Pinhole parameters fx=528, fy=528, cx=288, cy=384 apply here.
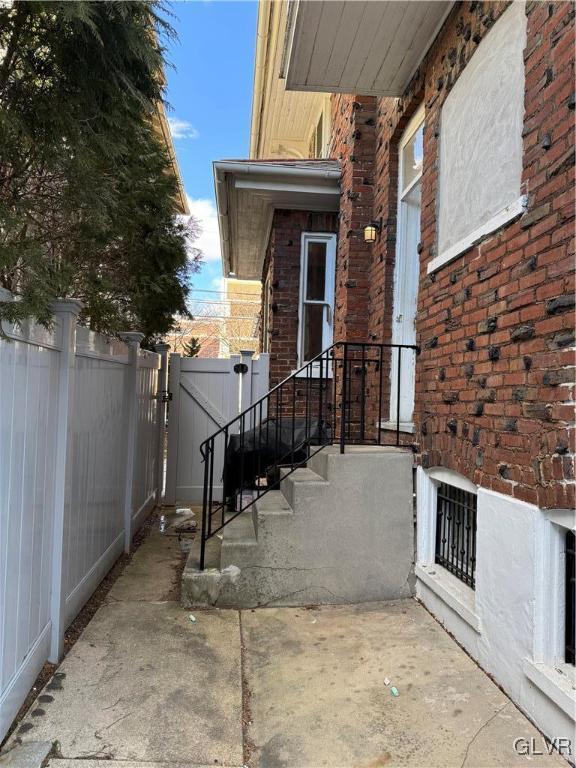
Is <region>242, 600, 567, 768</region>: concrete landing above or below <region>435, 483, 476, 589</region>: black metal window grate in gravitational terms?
below

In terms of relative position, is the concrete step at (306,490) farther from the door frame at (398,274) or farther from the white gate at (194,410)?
the white gate at (194,410)

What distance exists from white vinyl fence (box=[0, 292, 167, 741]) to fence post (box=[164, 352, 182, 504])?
227 cm

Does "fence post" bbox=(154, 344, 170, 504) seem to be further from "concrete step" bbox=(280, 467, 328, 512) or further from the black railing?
"concrete step" bbox=(280, 467, 328, 512)

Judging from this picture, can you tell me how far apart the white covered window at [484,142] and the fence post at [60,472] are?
235 cm

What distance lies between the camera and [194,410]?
22.9 ft

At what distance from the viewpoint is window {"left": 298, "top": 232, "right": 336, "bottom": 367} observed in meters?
6.52

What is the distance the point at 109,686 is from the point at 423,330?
2.99 metres

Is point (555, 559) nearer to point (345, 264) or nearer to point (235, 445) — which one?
point (235, 445)

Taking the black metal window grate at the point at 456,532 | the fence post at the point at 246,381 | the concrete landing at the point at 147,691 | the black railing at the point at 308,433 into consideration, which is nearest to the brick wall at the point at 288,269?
the fence post at the point at 246,381

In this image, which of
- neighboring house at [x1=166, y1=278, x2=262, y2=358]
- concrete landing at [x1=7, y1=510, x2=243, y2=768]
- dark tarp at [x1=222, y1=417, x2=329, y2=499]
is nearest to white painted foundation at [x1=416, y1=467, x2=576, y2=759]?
concrete landing at [x1=7, y1=510, x2=243, y2=768]

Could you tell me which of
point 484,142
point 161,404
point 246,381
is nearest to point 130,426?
point 161,404

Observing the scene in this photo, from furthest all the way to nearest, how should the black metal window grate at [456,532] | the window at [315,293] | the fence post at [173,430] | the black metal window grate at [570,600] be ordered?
1. the fence post at [173,430]
2. the window at [315,293]
3. the black metal window grate at [456,532]
4. the black metal window grate at [570,600]

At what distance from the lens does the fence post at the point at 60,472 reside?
9.45ft

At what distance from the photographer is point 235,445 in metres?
5.11
